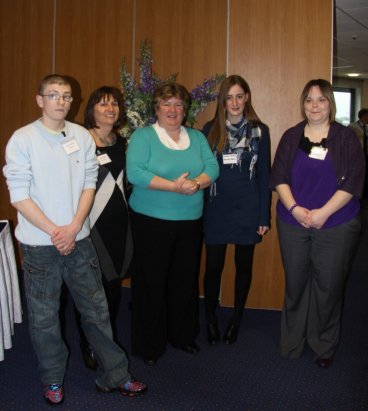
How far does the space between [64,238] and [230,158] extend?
3.95 ft

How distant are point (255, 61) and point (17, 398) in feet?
8.99

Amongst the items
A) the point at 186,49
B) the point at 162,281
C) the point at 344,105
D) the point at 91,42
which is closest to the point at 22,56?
the point at 91,42

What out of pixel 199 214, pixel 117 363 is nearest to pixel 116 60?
pixel 199 214

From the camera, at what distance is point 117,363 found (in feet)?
7.44

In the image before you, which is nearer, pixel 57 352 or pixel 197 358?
pixel 57 352

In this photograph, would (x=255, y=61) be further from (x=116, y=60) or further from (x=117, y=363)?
(x=117, y=363)

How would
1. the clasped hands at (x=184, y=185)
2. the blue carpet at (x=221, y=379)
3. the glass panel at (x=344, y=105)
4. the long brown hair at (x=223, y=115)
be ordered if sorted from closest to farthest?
the blue carpet at (x=221, y=379), the clasped hands at (x=184, y=185), the long brown hair at (x=223, y=115), the glass panel at (x=344, y=105)

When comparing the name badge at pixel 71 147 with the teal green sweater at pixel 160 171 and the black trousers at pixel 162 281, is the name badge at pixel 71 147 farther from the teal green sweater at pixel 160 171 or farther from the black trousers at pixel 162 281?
the black trousers at pixel 162 281

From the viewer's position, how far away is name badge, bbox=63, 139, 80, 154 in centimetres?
205

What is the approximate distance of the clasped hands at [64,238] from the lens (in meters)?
1.99

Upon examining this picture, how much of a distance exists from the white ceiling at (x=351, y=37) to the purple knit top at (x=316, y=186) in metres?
4.81

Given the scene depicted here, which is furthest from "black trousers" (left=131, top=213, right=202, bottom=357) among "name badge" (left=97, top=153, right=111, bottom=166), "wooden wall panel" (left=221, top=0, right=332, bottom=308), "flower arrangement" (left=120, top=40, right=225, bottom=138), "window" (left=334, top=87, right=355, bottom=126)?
"window" (left=334, top=87, right=355, bottom=126)

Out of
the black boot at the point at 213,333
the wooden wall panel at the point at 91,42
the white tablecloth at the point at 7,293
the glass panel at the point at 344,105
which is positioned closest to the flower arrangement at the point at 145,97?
the wooden wall panel at the point at 91,42

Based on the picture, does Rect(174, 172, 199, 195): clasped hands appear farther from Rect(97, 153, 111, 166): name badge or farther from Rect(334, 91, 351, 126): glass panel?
Rect(334, 91, 351, 126): glass panel
